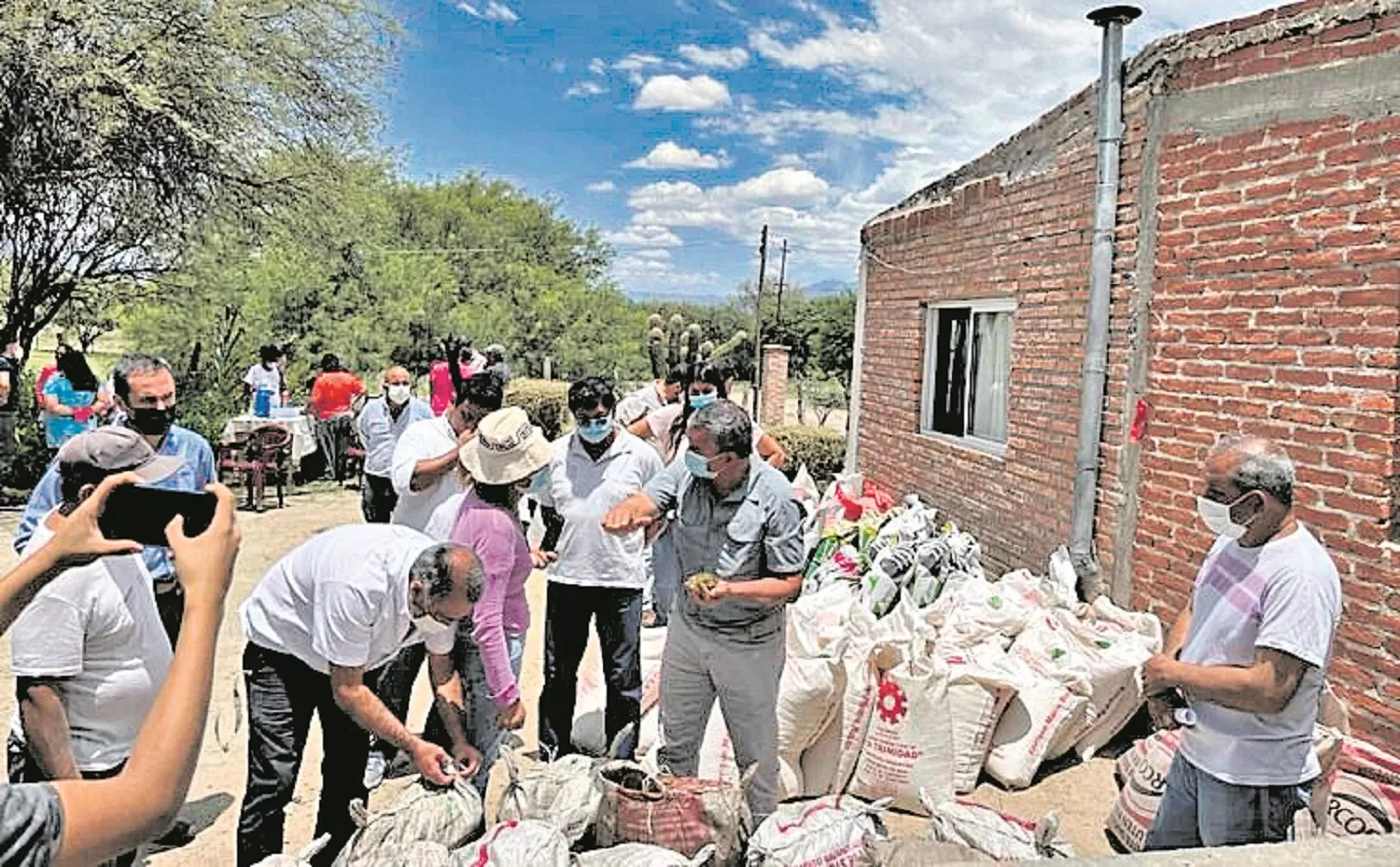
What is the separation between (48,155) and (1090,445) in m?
10.3

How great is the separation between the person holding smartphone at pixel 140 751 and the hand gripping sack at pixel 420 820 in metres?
1.41

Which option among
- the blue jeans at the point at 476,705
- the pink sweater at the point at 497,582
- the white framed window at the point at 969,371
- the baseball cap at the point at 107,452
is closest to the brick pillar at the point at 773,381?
the white framed window at the point at 969,371

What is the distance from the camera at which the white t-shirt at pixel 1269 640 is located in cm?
251

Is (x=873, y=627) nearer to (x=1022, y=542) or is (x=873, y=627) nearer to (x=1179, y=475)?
(x=1179, y=475)

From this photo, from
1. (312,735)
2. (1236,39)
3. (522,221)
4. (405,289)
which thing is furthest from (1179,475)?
(522,221)

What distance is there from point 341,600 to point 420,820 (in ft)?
2.09

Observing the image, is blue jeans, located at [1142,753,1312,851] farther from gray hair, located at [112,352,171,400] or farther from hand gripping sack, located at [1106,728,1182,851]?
gray hair, located at [112,352,171,400]

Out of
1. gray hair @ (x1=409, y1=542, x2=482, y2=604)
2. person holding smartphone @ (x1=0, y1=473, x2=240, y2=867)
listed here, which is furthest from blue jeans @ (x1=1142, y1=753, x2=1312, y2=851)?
person holding smartphone @ (x1=0, y1=473, x2=240, y2=867)

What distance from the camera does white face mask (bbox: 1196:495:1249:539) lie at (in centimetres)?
272

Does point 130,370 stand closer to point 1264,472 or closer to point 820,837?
point 820,837

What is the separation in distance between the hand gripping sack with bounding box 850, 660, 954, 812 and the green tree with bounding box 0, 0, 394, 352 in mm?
9565

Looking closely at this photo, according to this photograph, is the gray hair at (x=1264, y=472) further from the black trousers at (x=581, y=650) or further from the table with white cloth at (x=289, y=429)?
the table with white cloth at (x=289, y=429)

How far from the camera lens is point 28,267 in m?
12.8

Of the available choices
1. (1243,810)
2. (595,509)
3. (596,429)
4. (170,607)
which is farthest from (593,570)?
(1243,810)
